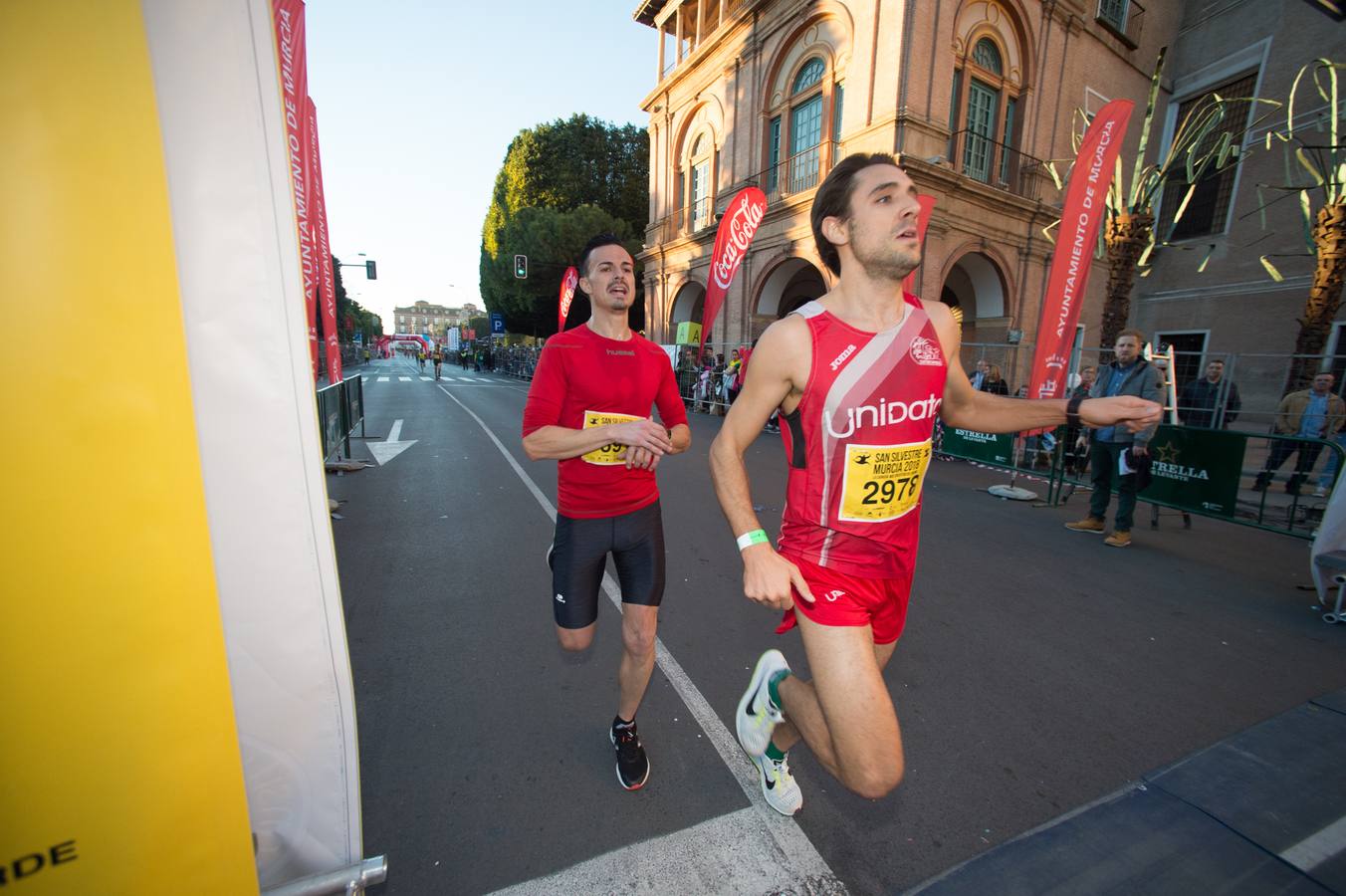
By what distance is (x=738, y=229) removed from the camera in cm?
1193

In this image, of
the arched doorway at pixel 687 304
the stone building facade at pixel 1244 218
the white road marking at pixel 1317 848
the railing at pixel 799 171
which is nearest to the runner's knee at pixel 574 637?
the white road marking at pixel 1317 848

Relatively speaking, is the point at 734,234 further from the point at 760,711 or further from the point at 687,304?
the point at 687,304

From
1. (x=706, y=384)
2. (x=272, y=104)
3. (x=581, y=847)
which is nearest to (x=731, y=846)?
(x=581, y=847)

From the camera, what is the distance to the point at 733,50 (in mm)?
19328

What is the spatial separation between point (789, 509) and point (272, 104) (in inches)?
71.6

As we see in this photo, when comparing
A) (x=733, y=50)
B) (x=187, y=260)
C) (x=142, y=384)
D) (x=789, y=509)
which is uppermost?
(x=733, y=50)

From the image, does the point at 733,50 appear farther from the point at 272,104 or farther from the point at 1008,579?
the point at 272,104

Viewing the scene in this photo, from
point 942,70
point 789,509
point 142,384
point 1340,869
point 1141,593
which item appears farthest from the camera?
point 942,70

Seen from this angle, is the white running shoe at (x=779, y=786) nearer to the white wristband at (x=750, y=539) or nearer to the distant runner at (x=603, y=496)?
the distant runner at (x=603, y=496)

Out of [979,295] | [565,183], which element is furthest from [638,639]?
[565,183]

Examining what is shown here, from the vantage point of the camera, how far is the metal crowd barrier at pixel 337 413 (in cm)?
754

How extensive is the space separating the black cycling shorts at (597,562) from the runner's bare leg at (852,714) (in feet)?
2.65

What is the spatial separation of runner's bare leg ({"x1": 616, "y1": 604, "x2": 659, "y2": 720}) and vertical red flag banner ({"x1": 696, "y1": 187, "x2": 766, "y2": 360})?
9998mm

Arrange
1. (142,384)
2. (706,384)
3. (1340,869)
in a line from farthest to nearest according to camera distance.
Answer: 1. (706,384)
2. (1340,869)
3. (142,384)
